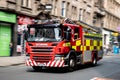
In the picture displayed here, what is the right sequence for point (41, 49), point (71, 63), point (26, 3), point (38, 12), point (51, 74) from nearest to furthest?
1. point (51, 74)
2. point (41, 49)
3. point (71, 63)
4. point (26, 3)
5. point (38, 12)

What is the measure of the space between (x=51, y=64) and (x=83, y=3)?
3557 cm

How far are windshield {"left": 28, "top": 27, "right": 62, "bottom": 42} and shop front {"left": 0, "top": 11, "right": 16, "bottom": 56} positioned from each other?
12620mm

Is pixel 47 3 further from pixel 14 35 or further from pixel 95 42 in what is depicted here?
pixel 95 42

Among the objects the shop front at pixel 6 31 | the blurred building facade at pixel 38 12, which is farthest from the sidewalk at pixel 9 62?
the blurred building facade at pixel 38 12

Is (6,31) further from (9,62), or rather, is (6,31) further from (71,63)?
(71,63)

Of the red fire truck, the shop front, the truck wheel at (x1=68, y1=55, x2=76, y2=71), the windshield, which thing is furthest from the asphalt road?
the shop front

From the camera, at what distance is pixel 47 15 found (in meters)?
39.7

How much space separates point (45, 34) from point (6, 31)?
47.7 feet

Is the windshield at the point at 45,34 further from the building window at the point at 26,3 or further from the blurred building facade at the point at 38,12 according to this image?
the building window at the point at 26,3

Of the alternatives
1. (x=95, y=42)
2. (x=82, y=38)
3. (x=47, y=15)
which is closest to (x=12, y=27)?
(x=47, y=15)

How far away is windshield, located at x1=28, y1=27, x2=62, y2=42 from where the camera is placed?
19.0 meters

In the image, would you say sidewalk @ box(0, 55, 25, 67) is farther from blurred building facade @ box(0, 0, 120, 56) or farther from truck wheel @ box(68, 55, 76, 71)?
truck wheel @ box(68, 55, 76, 71)

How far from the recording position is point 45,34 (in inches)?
758

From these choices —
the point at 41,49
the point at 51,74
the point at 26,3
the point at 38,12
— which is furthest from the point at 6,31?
the point at 51,74
